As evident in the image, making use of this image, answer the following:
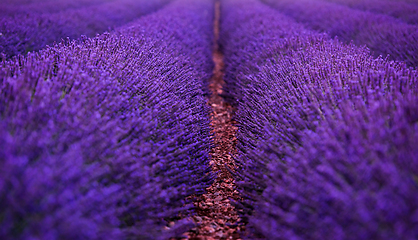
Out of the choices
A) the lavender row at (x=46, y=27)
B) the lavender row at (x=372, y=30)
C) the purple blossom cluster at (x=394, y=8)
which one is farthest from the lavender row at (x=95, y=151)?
the purple blossom cluster at (x=394, y=8)

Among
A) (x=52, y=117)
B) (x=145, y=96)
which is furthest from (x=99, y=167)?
(x=145, y=96)

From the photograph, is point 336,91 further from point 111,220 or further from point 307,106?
point 111,220

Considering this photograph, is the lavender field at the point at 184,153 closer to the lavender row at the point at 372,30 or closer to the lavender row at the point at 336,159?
the lavender row at the point at 336,159

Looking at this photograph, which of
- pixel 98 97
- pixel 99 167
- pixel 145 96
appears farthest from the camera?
pixel 145 96

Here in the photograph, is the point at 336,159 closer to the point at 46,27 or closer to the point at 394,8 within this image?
the point at 46,27

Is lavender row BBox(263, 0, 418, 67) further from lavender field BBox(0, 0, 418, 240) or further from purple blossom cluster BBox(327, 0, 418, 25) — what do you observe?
lavender field BBox(0, 0, 418, 240)

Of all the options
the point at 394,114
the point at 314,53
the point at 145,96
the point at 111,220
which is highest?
the point at 145,96

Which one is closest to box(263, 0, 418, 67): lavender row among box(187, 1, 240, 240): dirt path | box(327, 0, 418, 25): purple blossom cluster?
box(327, 0, 418, 25): purple blossom cluster
